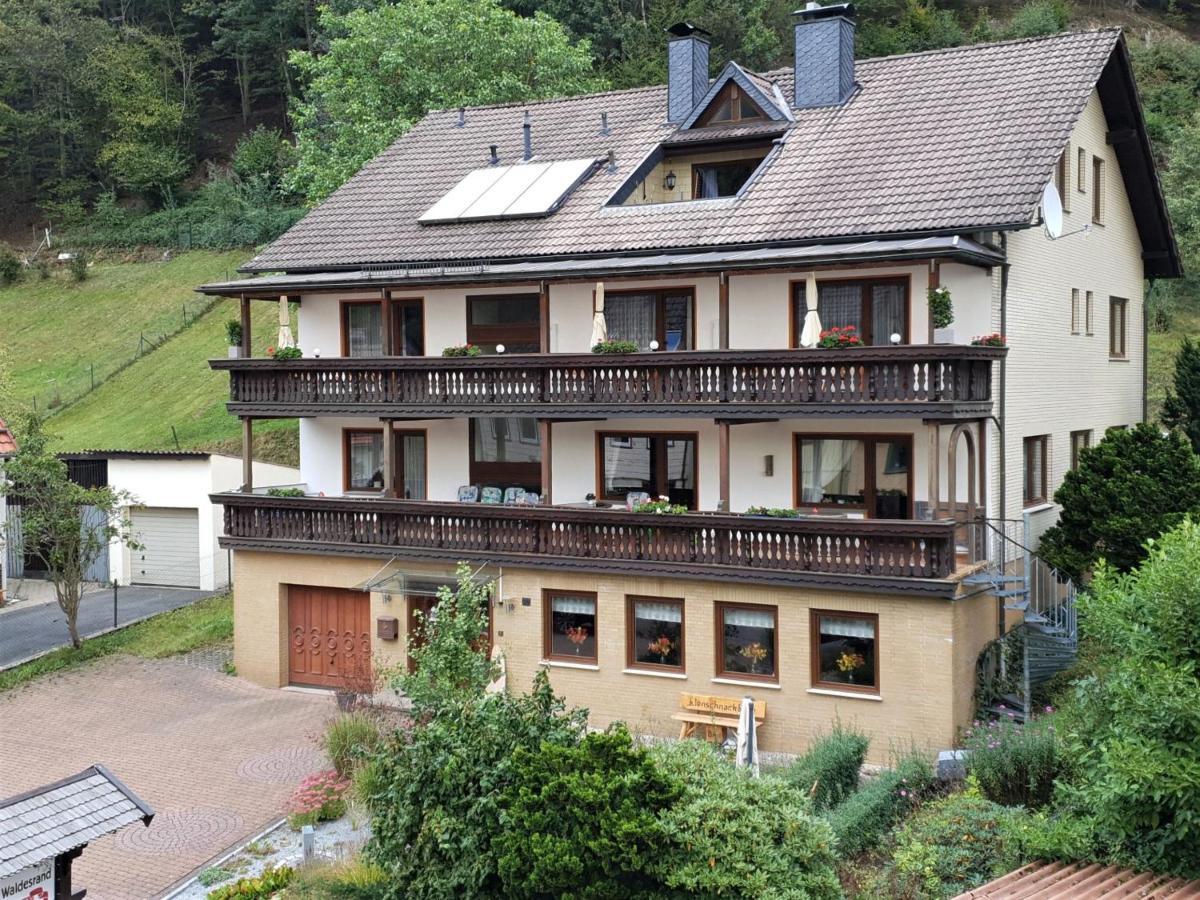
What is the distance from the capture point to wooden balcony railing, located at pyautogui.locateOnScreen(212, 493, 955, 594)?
744 inches

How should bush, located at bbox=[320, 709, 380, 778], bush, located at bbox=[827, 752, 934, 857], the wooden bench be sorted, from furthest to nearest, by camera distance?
the wooden bench → bush, located at bbox=[320, 709, 380, 778] → bush, located at bbox=[827, 752, 934, 857]

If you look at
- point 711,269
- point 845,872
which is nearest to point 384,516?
point 711,269

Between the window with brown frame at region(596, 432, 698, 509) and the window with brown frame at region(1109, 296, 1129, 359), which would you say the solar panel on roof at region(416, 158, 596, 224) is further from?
the window with brown frame at region(1109, 296, 1129, 359)

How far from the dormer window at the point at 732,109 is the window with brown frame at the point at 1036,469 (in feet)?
26.0

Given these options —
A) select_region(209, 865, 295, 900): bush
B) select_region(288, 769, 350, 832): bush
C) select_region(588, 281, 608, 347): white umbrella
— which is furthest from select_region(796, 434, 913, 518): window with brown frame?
select_region(209, 865, 295, 900): bush

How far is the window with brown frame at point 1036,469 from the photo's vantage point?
23.0 metres

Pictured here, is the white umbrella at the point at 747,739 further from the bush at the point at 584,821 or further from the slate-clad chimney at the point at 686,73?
the slate-clad chimney at the point at 686,73

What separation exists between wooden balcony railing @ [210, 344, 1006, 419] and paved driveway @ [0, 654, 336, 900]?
539 cm

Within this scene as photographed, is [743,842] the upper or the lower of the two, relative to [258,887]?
upper

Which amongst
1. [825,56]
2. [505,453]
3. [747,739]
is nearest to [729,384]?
[505,453]

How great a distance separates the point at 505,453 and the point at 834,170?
25.5ft

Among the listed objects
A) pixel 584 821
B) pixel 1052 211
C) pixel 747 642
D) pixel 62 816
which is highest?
pixel 1052 211

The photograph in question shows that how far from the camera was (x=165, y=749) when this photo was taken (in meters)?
20.8

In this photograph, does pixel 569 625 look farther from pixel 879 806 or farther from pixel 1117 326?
pixel 1117 326
